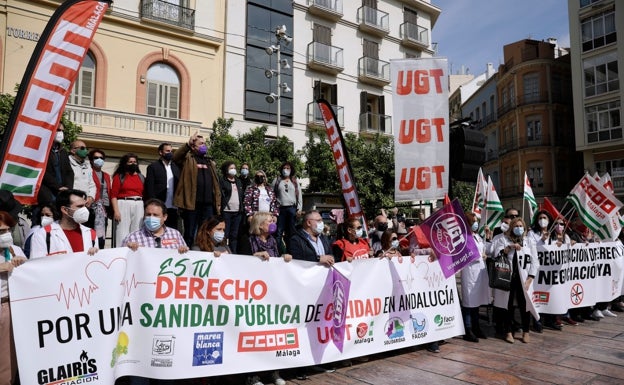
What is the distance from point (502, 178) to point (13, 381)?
1637 inches

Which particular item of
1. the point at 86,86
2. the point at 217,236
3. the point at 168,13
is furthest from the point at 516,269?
the point at 168,13

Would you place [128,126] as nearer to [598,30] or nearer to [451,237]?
[451,237]

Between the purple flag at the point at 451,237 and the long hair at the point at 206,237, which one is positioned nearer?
the long hair at the point at 206,237

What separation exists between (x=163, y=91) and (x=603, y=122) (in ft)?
93.8

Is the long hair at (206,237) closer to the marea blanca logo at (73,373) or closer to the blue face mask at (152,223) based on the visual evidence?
the blue face mask at (152,223)

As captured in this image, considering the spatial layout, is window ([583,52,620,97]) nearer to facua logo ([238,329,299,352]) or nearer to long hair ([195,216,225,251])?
facua logo ([238,329,299,352])

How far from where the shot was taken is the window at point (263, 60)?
67.6ft

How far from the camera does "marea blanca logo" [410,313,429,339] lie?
554cm

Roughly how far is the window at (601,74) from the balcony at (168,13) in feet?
89.0

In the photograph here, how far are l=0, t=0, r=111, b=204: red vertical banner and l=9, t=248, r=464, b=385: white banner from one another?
872mm

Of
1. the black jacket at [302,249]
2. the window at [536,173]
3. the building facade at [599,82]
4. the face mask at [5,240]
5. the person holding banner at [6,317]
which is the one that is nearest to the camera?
the person holding banner at [6,317]

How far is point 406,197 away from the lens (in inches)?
255

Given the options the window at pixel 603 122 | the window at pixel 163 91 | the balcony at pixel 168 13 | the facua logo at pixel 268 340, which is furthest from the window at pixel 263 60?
the window at pixel 603 122

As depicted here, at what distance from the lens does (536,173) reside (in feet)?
119
